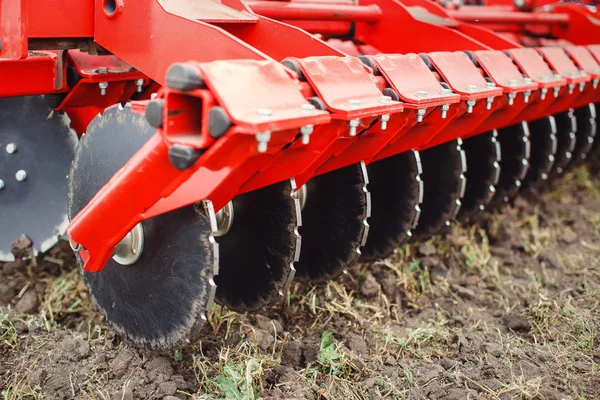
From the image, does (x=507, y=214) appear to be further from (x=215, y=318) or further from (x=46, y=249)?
(x=46, y=249)

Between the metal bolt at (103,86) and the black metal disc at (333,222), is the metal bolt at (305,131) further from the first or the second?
the metal bolt at (103,86)

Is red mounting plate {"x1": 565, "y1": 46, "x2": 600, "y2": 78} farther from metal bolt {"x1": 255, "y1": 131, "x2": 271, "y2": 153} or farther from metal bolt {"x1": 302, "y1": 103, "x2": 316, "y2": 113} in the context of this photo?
metal bolt {"x1": 255, "y1": 131, "x2": 271, "y2": 153}

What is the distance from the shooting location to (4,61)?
8.12 feet

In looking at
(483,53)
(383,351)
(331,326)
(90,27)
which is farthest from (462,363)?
(90,27)

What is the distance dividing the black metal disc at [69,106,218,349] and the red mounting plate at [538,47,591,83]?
2.21 m

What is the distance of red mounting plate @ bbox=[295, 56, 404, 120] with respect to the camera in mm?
1987

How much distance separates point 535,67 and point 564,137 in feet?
5.00

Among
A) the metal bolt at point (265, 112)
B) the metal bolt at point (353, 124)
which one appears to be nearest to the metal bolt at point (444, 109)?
the metal bolt at point (353, 124)

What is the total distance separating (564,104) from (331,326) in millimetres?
1997

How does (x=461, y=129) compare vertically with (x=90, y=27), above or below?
below

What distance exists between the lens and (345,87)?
2094 mm

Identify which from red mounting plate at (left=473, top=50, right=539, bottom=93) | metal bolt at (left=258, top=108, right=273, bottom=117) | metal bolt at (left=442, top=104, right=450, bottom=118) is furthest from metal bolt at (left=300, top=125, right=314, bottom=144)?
red mounting plate at (left=473, top=50, right=539, bottom=93)

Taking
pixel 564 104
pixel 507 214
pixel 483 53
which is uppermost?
pixel 483 53

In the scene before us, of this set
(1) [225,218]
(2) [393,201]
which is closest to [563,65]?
(2) [393,201]
